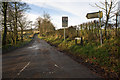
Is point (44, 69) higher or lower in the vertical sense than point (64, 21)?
lower

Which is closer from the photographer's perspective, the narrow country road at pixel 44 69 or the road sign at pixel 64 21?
the narrow country road at pixel 44 69

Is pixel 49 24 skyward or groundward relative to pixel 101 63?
skyward

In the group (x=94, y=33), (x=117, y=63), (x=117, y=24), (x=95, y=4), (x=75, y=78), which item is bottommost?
(x=75, y=78)

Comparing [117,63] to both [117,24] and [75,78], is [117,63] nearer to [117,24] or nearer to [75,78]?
[75,78]

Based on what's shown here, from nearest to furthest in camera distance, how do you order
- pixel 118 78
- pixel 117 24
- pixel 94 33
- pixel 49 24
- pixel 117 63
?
pixel 118 78, pixel 117 63, pixel 117 24, pixel 94 33, pixel 49 24

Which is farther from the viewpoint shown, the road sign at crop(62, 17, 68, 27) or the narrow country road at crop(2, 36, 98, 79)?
the road sign at crop(62, 17, 68, 27)

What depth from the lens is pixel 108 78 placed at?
Result: 4.33 metres

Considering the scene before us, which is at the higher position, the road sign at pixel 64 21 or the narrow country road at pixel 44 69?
the road sign at pixel 64 21

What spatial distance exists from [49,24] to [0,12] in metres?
33.4

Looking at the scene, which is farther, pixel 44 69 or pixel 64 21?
pixel 64 21

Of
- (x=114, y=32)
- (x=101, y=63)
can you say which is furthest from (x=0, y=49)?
(x=114, y=32)

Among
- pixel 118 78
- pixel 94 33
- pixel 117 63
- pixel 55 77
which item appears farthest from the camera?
pixel 94 33

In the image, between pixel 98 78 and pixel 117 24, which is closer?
pixel 98 78

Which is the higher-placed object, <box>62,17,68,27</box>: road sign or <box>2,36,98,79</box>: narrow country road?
<box>62,17,68,27</box>: road sign
